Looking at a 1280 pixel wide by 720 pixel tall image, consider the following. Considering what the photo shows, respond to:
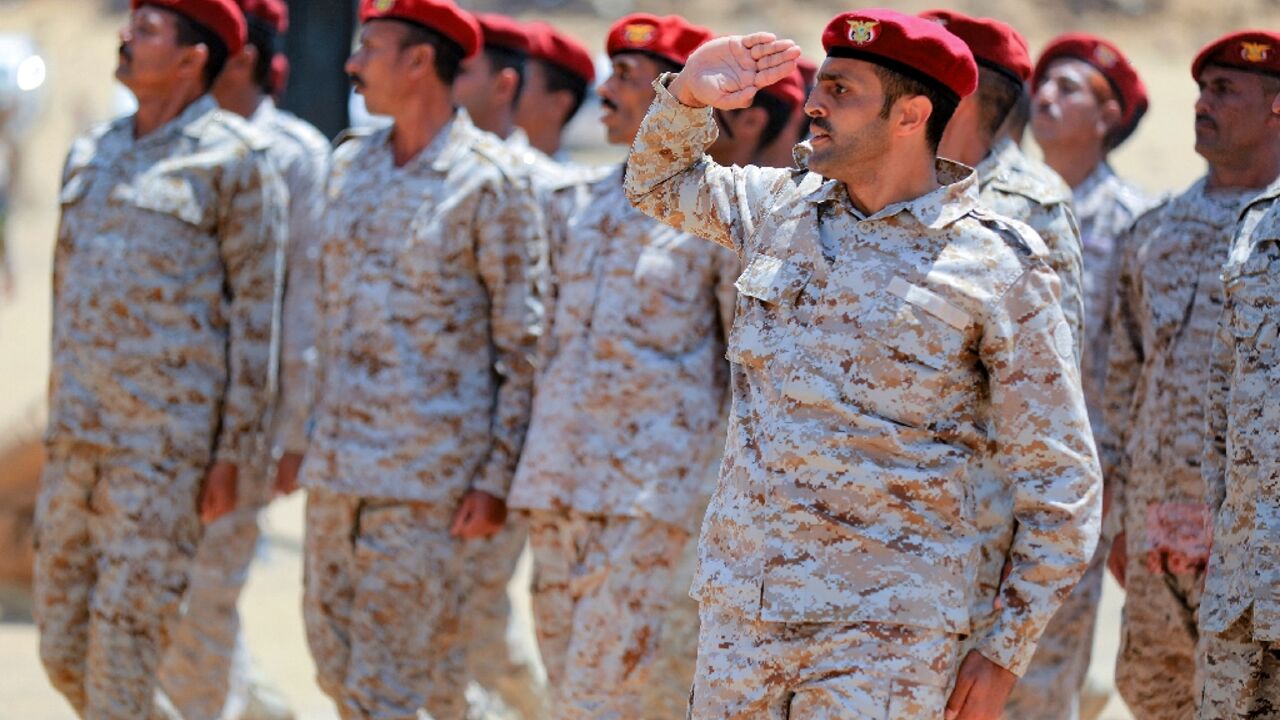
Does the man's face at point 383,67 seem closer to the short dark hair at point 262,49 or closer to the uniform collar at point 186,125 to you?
the uniform collar at point 186,125

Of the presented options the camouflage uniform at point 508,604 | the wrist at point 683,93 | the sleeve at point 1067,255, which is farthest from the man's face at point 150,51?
the sleeve at point 1067,255

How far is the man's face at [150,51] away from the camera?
22.4 ft

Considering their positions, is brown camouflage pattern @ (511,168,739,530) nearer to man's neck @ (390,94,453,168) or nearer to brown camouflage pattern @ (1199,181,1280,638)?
man's neck @ (390,94,453,168)

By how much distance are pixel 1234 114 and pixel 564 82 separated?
3.50m

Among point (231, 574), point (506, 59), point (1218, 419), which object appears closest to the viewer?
point (1218, 419)

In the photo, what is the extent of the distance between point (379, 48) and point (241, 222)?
719 millimetres

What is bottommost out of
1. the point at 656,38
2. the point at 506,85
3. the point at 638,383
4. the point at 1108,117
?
Answer: the point at 638,383

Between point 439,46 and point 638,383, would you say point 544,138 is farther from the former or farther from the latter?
point 638,383

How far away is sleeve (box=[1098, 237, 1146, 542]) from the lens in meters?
6.91

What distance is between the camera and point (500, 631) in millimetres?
8359

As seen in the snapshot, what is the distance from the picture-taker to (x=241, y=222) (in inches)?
270

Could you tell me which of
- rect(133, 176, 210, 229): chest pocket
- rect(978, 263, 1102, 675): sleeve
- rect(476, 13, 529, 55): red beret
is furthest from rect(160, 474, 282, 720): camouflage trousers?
rect(978, 263, 1102, 675): sleeve

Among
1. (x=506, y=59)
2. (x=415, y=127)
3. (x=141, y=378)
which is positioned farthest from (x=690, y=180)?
(x=506, y=59)

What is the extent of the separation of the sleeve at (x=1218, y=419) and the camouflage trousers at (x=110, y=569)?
320 centimetres
